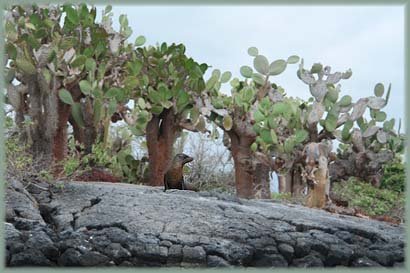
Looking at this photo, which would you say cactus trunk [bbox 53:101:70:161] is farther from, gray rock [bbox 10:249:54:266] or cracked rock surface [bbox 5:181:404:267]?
gray rock [bbox 10:249:54:266]

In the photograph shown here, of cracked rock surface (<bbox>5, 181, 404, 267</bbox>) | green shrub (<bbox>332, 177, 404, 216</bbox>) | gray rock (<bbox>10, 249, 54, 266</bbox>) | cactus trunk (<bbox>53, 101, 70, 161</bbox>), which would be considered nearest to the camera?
gray rock (<bbox>10, 249, 54, 266</bbox>)

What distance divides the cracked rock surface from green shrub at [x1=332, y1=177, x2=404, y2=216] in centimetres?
182

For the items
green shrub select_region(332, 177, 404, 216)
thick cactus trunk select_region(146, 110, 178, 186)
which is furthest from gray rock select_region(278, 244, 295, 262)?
thick cactus trunk select_region(146, 110, 178, 186)

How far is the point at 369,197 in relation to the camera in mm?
7836

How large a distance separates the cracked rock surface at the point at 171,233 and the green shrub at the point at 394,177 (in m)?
2.73

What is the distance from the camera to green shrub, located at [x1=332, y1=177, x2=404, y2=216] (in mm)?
7680

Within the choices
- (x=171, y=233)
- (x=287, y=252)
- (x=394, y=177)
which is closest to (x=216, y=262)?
(x=171, y=233)

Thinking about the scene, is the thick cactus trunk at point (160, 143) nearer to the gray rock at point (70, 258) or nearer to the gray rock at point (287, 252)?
the gray rock at point (287, 252)

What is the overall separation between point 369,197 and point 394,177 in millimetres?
809

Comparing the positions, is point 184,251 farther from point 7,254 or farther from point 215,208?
point 7,254

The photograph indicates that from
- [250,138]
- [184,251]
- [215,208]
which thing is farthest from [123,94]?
[184,251]

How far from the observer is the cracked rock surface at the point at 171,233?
486cm

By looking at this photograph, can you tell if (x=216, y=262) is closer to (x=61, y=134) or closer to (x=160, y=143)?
(x=61, y=134)

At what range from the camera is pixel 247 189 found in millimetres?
7926
